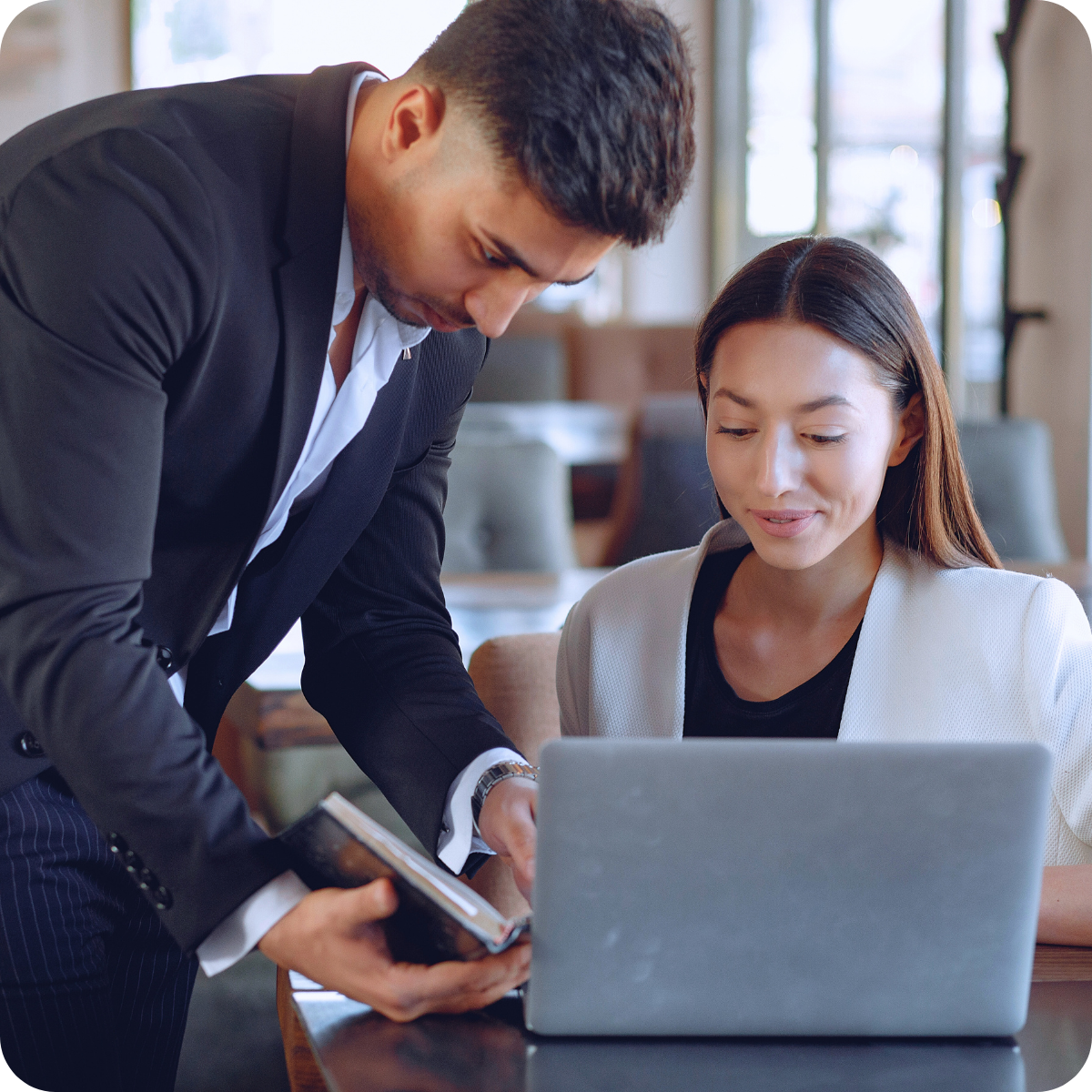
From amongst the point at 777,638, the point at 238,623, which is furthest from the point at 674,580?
the point at 238,623

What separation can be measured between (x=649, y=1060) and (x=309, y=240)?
1.92 ft

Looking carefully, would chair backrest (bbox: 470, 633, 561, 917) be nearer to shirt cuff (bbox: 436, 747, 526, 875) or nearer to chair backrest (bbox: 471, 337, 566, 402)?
shirt cuff (bbox: 436, 747, 526, 875)

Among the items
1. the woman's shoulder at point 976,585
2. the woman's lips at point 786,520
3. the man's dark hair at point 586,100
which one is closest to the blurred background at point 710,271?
the man's dark hair at point 586,100

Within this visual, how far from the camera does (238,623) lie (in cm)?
107

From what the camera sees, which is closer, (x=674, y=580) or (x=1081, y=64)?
(x=674, y=580)

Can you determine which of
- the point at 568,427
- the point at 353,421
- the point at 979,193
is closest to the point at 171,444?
the point at 353,421

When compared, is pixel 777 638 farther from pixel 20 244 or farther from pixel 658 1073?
pixel 20 244

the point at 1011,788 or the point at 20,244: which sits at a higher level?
the point at 20,244

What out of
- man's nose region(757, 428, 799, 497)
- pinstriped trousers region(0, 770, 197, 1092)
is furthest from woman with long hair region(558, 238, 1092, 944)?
pinstriped trousers region(0, 770, 197, 1092)

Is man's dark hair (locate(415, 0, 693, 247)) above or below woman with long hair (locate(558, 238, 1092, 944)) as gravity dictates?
above

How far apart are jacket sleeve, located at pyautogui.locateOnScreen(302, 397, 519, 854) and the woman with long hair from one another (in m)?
→ 0.21

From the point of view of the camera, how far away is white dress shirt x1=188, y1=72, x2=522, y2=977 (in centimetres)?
98

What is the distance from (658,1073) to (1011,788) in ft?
0.79

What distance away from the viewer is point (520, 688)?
1355mm
